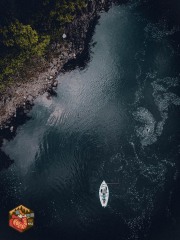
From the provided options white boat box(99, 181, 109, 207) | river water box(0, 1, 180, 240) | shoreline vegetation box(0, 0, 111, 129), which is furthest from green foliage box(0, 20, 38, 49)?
white boat box(99, 181, 109, 207)

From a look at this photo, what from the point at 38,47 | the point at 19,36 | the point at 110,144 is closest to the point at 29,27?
the point at 19,36

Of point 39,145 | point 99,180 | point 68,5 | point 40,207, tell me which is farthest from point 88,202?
point 68,5

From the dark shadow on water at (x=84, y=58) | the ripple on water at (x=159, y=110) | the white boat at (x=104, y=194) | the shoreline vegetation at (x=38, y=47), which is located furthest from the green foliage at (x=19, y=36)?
the white boat at (x=104, y=194)

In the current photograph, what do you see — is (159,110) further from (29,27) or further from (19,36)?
(19,36)

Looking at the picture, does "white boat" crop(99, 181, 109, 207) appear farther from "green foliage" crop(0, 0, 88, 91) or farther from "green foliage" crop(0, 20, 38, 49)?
"green foliage" crop(0, 20, 38, 49)

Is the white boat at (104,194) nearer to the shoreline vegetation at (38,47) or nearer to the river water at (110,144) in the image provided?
the river water at (110,144)

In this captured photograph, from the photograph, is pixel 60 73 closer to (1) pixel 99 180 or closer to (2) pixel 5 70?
(2) pixel 5 70
